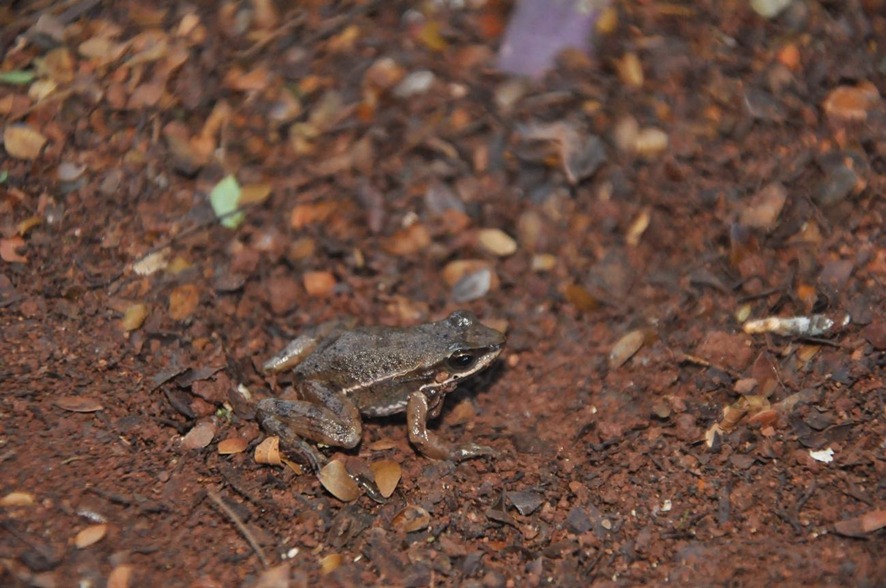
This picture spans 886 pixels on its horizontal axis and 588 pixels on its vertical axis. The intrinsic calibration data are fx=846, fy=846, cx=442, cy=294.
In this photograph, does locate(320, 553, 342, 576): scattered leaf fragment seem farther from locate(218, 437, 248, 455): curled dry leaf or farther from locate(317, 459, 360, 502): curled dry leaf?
locate(218, 437, 248, 455): curled dry leaf

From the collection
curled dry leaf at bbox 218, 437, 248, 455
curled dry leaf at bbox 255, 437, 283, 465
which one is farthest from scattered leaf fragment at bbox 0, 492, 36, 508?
curled dry leaf at bbox 255, 437, 283, 465

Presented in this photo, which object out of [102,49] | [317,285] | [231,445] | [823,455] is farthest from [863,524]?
[102,49]

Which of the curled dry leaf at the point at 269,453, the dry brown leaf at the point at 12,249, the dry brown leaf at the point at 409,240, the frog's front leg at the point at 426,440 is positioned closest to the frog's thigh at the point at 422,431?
the frog's front leg at the point at 426,440

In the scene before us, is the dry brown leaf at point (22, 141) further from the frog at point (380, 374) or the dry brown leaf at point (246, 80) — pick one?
the frog at point (380, 374)

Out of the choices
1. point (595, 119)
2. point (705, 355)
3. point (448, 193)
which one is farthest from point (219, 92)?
point (705, 355)

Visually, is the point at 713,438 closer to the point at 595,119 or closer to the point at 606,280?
the point at 606,280

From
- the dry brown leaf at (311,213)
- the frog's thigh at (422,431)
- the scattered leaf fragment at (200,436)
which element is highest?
the dry brown leaf at (311,213)
